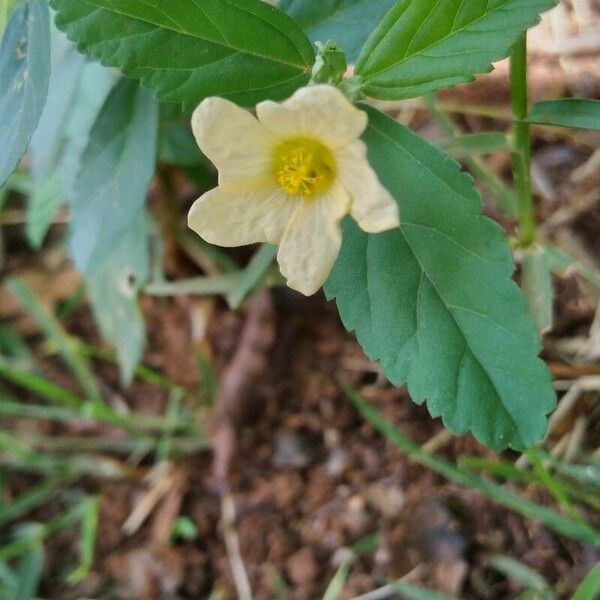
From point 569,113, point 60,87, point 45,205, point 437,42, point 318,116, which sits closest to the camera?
point 318,116

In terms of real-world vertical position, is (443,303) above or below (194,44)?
below

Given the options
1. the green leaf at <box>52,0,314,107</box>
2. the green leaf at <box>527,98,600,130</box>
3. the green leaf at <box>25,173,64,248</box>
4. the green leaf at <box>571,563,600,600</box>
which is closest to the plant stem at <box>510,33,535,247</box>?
the green leaf at <box>527,98,600,130</box>

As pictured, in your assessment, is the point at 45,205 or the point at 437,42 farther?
the point at 45,205

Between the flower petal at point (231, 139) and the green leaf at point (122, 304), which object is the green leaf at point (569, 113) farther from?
the green leaf at point (122, 304)

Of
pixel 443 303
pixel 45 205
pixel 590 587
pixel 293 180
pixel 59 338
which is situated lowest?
pixel 59 338

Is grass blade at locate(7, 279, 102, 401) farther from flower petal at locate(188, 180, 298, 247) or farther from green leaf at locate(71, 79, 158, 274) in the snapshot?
flower petal at locate(188, 180, 298, 247)

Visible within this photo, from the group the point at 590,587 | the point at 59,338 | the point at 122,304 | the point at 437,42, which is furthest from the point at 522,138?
the point at 59,338

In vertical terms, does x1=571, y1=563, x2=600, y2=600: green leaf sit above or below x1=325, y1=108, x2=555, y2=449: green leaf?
below

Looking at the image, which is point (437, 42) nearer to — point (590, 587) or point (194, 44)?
point (194, 44)
